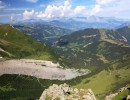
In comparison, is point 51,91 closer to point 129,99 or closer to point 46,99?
point 46,99

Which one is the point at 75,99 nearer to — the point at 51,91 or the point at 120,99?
the point at 51,91

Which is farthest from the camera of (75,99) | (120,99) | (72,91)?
(120,99)

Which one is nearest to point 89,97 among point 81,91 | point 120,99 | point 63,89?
point 81,91

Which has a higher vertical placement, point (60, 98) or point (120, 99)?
point (60, 98)

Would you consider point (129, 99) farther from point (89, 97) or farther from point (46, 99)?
point (46, 99)

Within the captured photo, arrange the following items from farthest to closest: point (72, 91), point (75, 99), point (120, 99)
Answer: point (120, 99)
point (72, 91)
point (75, 99)

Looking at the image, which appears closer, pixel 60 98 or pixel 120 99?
pixel 60 98

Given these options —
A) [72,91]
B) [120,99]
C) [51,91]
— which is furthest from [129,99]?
[51,91]

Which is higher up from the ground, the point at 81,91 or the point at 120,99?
the point at 81,91

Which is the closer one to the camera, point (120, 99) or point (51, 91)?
point (51, 91)
